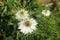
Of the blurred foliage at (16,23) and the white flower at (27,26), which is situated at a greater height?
the blurred foliage at (16,23)

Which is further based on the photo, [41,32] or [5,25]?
[41,32]

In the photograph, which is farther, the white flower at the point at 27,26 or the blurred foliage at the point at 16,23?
the blurred foliage at the point at 16,23

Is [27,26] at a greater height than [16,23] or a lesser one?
lesser

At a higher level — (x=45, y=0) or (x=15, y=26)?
(x=45, y=0)

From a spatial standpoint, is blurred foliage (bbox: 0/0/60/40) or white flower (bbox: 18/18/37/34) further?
blurred foliage (bbox: 0/0/60/40)

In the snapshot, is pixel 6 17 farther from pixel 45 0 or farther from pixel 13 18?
pixel 45 0

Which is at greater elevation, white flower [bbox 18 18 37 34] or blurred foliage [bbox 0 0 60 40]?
blurred foliage [bbox 0 0 60 40]

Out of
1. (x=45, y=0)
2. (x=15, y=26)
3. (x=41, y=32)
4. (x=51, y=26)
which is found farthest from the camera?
(x=45, y=0)

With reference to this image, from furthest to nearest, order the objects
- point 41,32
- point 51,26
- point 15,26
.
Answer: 1. point 51,26
2. point 41,32
3. point 15,26

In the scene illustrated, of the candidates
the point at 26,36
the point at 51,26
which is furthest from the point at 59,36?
the point at 26,36

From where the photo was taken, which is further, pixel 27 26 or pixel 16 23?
pixel 16 23

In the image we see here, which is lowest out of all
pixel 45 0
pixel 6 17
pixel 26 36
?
pixel 26 36
